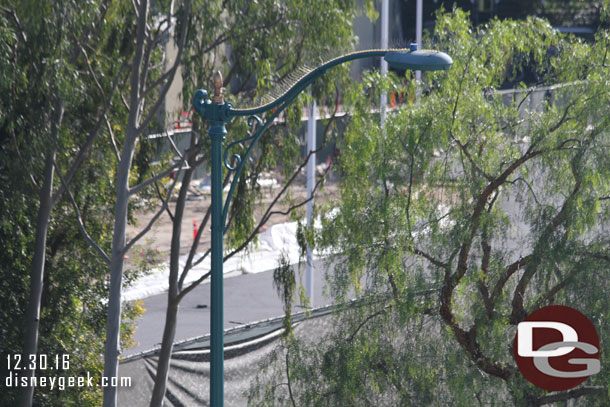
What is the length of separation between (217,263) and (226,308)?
649 inches

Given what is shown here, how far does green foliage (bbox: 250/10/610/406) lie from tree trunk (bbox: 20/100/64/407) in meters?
3.84

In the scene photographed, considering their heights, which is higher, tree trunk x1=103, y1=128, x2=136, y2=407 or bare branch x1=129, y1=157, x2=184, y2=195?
bare branch x1=129, y1=157, x2=184, y2=195

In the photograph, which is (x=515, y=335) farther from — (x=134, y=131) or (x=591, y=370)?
(x=134, y=131)

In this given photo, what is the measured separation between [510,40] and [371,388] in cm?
429

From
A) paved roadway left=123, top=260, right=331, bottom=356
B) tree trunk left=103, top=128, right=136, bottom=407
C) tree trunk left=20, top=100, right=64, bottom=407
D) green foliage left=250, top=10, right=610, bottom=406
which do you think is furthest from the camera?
paved roadway left=123, top=260, right=331, bottom=356

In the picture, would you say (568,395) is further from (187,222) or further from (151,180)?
(187,222)

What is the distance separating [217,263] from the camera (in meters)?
7.55

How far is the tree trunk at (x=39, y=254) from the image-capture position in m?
11.8

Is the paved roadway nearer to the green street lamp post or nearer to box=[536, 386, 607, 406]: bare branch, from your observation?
box=[536, 386, 607, 406]: bare branch

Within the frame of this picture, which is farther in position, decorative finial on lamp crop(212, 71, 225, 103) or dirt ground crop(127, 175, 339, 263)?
dirt ground crop(127, 175, 339, 263)

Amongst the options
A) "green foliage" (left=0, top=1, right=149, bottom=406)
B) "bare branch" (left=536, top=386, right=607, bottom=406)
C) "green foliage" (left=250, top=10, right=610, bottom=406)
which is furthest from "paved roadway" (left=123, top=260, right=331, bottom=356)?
"bare branch" (left=536, top=386, right=607, bottom=406)

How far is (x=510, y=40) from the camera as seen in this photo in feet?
34.0

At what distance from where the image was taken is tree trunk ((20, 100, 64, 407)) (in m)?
11.8

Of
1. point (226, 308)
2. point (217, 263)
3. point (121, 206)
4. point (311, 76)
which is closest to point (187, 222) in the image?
point (226, 308)
